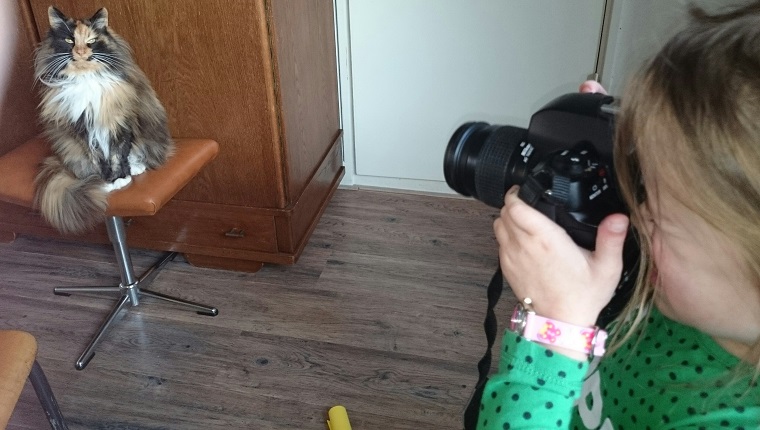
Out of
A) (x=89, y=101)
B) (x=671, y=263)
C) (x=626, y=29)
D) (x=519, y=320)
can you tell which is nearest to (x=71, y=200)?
(x=89, y=101)

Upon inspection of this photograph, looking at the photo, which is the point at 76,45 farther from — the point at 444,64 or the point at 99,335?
the point at 444,64

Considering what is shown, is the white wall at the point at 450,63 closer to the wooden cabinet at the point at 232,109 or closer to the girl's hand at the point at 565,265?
the wooden cabinet at the point at 232,109

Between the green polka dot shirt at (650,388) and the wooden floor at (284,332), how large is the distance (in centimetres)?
79

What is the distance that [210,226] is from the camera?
1830 mm

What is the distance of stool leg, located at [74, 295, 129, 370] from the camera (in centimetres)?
153

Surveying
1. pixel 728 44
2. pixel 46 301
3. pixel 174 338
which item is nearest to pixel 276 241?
pixel 174 338

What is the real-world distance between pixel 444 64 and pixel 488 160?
4.59ft

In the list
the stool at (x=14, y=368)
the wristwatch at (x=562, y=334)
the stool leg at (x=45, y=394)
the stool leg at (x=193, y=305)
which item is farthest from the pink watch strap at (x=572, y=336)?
the stool leg at (x=193, y=305)

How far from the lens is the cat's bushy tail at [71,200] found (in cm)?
137

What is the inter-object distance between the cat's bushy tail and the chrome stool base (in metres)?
0.15

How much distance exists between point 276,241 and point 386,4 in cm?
83

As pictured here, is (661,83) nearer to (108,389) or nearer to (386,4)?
(108,389)

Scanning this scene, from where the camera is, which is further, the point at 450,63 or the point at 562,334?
the point at 450,63

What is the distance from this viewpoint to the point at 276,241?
1.81m
